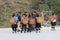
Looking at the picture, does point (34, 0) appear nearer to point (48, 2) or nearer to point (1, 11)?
point (48, 2)

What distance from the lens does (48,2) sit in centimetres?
4278

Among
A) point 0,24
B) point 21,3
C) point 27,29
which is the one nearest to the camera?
point 27,29

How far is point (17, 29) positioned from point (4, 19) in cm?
1109

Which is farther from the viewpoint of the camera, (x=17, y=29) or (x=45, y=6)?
(x=45, y=6)

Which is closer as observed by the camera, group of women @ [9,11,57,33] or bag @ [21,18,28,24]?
bag @ [21,18,28,24]

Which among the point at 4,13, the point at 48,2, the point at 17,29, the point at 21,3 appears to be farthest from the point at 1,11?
the point at 17,29

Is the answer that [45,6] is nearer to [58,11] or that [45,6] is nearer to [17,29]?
[58,11]

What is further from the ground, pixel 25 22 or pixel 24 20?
pixel 24 20

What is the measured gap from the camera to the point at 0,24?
116 feet

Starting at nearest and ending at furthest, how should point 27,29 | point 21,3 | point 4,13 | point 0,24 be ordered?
point 27,29, point 0,24, point 4,13, point 21,3

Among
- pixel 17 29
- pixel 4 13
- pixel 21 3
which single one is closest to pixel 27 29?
pixel 17 29

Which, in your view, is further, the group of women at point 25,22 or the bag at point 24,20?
the group of women at point 25,22

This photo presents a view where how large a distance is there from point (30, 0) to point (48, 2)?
7.69ft

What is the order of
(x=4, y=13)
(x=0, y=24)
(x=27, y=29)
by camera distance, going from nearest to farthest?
(x=27, y=29) → (x=0, y=24) → (x=4, y=13)
